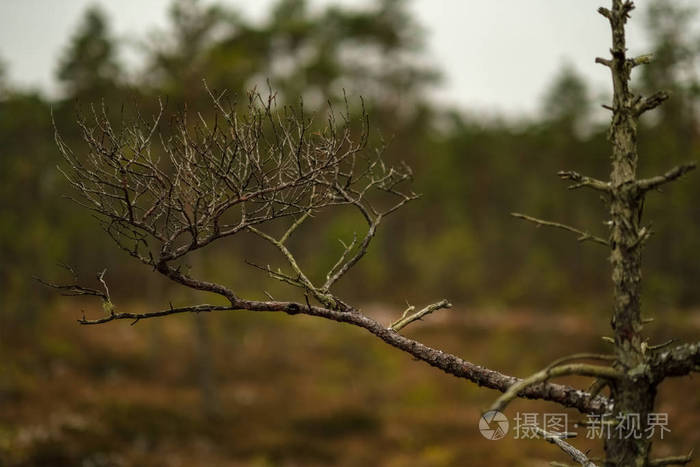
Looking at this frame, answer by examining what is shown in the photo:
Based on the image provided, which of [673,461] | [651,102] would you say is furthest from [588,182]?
[673,461]

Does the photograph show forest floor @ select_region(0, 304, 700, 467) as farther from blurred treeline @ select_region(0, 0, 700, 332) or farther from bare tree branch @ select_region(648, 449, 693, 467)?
bare tree branch @ select_region(648, 449, 693, 467)

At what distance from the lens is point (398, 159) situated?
96.0 feet

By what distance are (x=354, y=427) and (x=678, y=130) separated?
50.8ft

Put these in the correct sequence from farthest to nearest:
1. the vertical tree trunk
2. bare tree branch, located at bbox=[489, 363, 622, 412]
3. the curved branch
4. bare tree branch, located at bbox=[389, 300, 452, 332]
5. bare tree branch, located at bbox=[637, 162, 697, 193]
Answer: bare tree branch, located at bbox=[389, 300, 452, 332]
the curved branch
the vertical tree trunk
bare tree branch, located at bbox=[489, 363, 622, 412]
bare tree branch, located at bbox=[637, 162, 697, 193]

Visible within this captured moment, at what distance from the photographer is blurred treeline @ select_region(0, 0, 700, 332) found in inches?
716

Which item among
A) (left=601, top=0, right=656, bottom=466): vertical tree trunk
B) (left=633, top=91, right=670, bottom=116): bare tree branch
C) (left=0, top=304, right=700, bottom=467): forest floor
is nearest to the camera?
(left=601, top=0, right=656, bottom=466): vertical tree trunk

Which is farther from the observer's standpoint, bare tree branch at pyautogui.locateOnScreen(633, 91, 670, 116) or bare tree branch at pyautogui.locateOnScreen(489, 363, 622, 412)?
bare tree branch at pyautogui.locateOnScreen(633, 91, 670, 116)

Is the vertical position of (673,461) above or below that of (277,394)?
below

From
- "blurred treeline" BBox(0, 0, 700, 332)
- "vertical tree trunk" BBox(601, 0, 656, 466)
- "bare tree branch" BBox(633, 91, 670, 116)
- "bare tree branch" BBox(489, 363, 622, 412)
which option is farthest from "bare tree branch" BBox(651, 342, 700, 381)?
"blurred treeline" BBox(0, 0, 700, 332)

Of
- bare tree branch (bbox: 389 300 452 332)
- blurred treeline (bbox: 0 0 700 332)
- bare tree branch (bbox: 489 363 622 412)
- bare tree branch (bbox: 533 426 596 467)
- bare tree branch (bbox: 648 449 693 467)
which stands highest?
blurred treeline (bbox: 0 0 700 332)

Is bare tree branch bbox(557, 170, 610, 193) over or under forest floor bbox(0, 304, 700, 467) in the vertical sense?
under

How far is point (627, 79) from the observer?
11.2 feet

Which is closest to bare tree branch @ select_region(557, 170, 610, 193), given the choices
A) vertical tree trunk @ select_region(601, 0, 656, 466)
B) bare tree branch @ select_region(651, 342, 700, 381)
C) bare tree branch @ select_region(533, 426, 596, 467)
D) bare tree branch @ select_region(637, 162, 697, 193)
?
vertical tree trunk @ select_region(601, 0, 656, 466)

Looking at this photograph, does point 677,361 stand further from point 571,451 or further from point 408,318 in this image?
point 408,318
